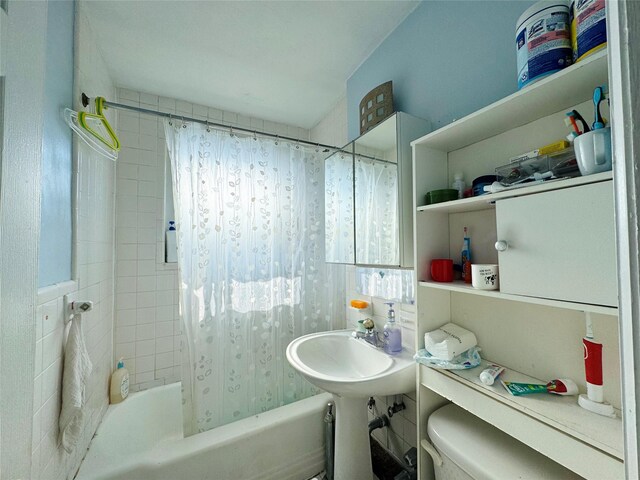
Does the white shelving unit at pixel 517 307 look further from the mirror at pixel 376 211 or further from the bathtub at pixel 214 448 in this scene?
the bathtub at pixel 214 448

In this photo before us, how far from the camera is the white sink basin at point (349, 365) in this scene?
1025 millimetres

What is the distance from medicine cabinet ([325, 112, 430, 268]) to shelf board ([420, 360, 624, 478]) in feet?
1.75

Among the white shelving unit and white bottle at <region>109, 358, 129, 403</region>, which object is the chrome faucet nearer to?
the white shelving unit

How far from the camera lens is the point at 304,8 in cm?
125

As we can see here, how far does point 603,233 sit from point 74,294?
5.93 feet

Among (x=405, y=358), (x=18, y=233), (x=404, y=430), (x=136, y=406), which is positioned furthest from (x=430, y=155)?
(x=136, y=406)

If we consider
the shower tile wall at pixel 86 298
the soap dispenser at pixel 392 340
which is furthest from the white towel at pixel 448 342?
the shower tile wall at pixel 86 298

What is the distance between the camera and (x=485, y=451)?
769 mm

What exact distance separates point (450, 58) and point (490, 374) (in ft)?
4.10

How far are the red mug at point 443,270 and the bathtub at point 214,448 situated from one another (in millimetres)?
1060

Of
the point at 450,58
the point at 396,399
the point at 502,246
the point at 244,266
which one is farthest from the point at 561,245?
the point at 244,266

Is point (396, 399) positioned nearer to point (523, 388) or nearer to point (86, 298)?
point (523, 388)

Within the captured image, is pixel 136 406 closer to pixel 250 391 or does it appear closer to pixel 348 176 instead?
pixel 250 391

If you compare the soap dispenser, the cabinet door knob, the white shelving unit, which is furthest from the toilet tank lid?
the cabinet door knob
